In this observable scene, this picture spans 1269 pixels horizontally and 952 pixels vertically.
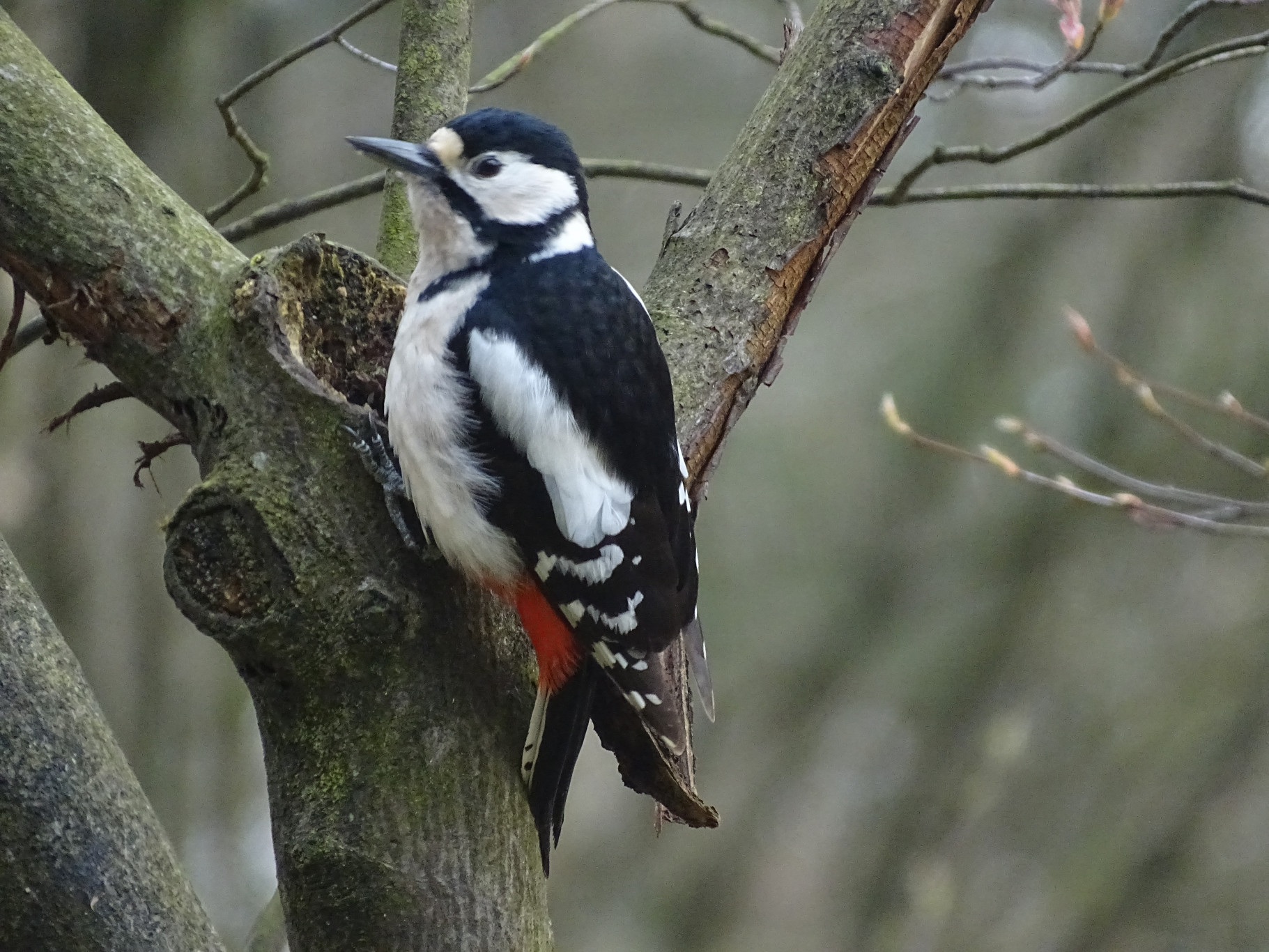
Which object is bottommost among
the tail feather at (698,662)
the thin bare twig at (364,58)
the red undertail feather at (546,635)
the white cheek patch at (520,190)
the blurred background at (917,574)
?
the blurred background at (917,574)

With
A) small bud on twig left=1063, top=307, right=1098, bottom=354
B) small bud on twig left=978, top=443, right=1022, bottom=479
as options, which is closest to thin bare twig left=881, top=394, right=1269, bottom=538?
small bud on twig left=978, top=443, right=1022, bottom=479

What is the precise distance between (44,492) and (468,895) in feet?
10.3

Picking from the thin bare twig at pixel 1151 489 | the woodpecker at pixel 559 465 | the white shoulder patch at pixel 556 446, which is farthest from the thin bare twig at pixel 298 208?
the thin bare twig at pixel 1151 489

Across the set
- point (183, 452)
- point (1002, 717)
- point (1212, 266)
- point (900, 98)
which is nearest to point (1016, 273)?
point (1212, 266)

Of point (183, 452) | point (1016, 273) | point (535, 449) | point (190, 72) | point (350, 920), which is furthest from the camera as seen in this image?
point (1016, 273)

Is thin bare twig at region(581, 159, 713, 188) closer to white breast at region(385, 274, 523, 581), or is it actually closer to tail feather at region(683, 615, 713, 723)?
white breast at region(385, 274, 523, 581)

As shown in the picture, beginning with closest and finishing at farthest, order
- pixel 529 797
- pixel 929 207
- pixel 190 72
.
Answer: pixel 529 797
pixel 190 72
pixel 929 207

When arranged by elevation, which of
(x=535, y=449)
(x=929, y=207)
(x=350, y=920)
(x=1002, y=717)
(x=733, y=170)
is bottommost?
(x=1002, y=717)

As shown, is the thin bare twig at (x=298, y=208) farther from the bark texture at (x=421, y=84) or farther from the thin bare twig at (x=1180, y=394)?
the thin bare twig at (x=1180, y=394)

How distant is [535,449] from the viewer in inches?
92.1

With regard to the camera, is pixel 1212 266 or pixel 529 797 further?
pixel 1212 266

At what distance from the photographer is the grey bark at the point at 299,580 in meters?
1.80

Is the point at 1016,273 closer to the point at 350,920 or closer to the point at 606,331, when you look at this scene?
the point at 606,331

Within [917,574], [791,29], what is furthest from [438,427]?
[917,574]
